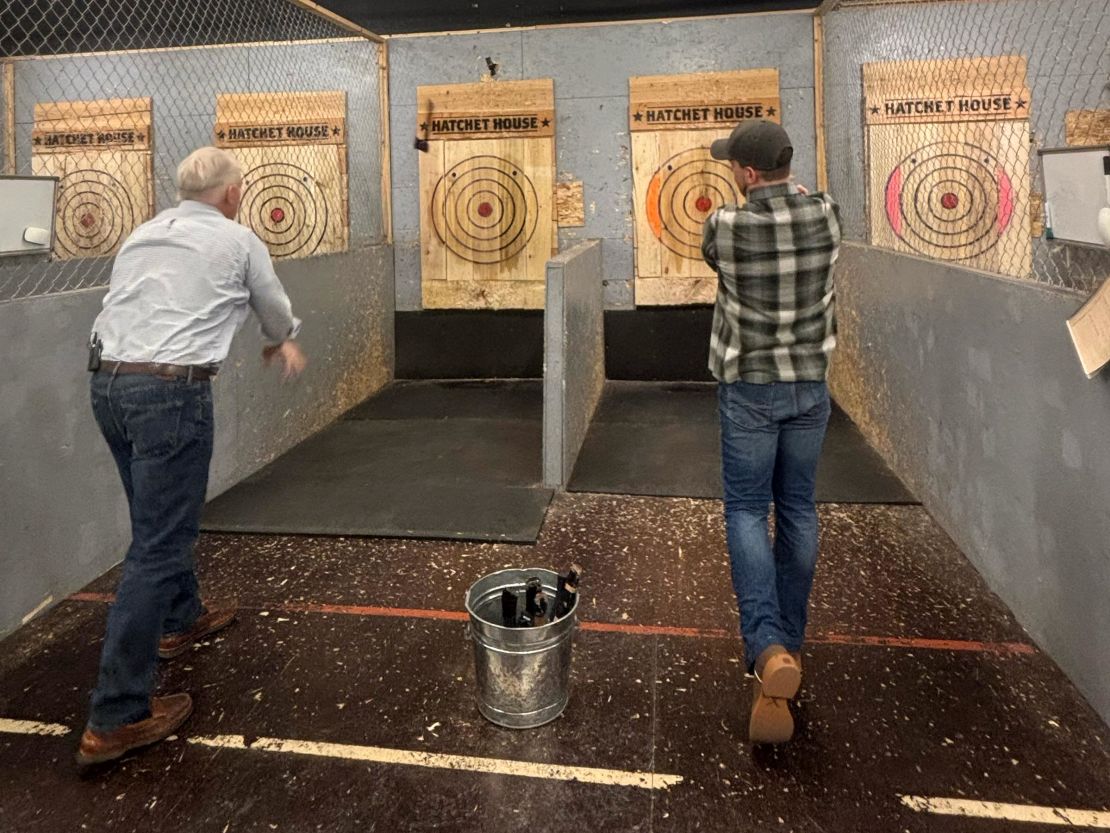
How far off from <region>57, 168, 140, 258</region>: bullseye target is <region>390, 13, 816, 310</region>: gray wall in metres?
2.11

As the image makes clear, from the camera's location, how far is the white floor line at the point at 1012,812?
155 cm

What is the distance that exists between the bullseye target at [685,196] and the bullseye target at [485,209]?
0.89 m

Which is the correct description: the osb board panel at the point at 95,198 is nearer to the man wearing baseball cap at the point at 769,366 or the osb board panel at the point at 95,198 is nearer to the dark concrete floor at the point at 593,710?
the dark concrete floor at the point at 593,710

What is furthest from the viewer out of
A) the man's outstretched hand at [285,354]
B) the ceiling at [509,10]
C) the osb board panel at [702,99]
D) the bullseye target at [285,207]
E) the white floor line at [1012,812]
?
the bullseye target at [285,207]

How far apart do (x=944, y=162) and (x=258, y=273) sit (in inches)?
198

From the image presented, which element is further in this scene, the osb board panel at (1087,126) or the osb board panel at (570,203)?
the osb board panel at (570,203)

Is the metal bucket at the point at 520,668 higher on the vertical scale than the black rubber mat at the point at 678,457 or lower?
lower

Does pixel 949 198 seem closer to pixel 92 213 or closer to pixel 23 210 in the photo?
pixel 23 210

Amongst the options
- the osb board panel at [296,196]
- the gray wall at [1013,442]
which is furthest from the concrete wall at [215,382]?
the gray wall at [1013,442]

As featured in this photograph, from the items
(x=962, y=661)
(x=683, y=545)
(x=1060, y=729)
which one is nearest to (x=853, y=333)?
(x=683, y=545)

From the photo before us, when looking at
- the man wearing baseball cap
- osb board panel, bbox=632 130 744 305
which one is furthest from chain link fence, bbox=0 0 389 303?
the man wearing baseball cap

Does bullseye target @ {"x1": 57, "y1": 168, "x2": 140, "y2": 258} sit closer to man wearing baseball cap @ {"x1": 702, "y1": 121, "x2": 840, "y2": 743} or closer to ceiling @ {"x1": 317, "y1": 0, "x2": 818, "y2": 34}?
ceiling @ {"x1": 317, "y1": 0, "x2": 818, "y2": 34}

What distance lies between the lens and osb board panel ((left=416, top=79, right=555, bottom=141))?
5703mm

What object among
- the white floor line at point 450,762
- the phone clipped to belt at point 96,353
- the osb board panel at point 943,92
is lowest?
the white floor line at point 450,762
